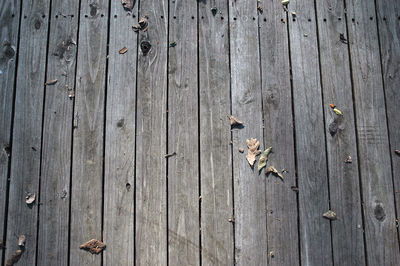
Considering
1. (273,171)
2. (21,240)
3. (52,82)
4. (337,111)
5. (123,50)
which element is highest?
(123,50)

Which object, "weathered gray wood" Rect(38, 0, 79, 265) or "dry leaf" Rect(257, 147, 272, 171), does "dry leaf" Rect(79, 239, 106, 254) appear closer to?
"weathered gray wood" Rect(38, 0, 79, 265)

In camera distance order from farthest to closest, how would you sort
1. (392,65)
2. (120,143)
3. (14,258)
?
(392,65), (120,143), (14,258)

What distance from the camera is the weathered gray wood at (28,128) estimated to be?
1923 mm

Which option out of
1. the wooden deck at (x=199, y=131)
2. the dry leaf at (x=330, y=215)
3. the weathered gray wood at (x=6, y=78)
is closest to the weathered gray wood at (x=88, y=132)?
the wooden deck at (x=199, y=131)

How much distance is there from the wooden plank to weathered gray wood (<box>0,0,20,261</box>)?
222 centimetres

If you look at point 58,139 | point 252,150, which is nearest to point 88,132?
point 58,139

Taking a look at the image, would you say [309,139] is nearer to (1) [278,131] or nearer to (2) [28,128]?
(1) [278,131]

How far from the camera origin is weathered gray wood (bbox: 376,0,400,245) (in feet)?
6.63

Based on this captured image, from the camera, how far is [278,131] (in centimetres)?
203

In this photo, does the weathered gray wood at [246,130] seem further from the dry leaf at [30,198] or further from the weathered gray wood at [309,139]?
the dry leaf at [30,198]

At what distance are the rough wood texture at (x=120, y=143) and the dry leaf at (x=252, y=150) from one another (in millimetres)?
722

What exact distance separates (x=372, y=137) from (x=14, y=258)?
233 centimetres

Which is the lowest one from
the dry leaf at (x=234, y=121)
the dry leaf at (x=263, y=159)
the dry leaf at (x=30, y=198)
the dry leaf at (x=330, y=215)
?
the dry leaf at (x=330, y=215)

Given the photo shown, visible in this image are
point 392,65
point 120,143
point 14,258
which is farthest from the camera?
point 392,65
